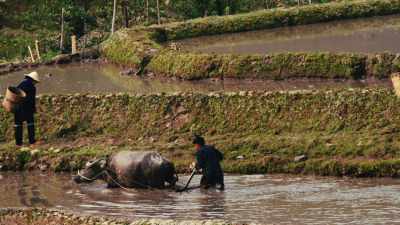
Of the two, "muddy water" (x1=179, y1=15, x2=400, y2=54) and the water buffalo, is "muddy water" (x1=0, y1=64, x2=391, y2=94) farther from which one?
the water buffalo

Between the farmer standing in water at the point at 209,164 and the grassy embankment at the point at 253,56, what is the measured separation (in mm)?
7067

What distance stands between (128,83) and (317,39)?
21.4 ft

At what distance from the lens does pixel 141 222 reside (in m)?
11.7

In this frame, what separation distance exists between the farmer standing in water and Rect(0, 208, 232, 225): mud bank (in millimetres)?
2660

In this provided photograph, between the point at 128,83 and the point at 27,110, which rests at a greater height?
the point at 27,110

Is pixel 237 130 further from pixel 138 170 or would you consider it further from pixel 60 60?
pixel 60 60

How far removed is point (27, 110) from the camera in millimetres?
17844

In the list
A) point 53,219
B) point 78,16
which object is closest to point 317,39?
point 78,16

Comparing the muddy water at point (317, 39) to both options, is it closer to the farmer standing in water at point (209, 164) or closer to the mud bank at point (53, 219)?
the farmer standing in water at point (209, 164)

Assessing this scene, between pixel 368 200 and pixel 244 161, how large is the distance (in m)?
3.72

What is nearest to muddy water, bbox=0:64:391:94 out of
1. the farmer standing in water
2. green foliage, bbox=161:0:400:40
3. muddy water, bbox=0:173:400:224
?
green foliage, bbox=161:0:400:40

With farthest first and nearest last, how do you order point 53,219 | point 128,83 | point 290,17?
point 290,17, point 128,83, point 53,219

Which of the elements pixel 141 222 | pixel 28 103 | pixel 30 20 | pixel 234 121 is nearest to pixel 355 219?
pixel 141 222

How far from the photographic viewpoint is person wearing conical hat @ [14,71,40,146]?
17734 millimetres
